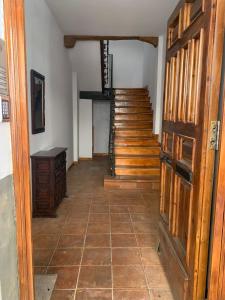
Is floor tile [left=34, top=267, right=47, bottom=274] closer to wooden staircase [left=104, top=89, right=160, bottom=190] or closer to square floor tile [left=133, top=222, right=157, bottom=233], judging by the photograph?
square floor tile [left=133, top=222, right=157, bottom=233]

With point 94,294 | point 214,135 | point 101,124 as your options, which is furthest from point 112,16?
point 101,124

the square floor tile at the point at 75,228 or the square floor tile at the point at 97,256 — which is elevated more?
the square floor tile at the point at 97,256

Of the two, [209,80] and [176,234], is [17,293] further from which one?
[209,80]

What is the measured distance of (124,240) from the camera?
2559 mm

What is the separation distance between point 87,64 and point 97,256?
4991 mm

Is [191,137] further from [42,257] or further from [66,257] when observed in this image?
[42,257]

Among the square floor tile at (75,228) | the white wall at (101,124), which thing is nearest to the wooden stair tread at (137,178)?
the square floor tile at (75,228)

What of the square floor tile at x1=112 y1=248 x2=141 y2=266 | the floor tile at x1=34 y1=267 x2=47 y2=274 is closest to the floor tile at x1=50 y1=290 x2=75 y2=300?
the floor tile at x1=34 y1=267 x2=47 y2=274

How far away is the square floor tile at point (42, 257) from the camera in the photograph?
212cm

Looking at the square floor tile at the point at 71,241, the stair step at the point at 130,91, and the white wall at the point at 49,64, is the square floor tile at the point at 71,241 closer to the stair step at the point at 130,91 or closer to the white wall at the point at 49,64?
the white wall at the point at 49,64

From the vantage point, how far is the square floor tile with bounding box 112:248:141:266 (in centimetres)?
216

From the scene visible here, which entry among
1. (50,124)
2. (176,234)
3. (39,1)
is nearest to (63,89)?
(50,124)

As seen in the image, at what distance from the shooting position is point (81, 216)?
319 cm

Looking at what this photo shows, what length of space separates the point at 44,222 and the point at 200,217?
89.0 inches
